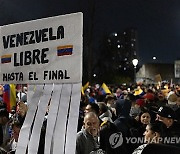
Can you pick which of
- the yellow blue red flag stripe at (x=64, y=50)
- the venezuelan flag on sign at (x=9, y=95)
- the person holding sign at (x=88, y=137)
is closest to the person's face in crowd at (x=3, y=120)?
the venezuelan flag on sign at (x=9, y=95)

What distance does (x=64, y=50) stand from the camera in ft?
9.76

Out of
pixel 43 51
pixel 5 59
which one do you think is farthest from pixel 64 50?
pixel 5 59

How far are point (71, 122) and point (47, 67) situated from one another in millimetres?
488

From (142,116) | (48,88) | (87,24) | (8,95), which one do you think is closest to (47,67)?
(48,88)

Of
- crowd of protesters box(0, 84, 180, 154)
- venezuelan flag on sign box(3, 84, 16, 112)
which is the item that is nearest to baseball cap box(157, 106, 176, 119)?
crowd of protesters box(0, 84, 180, 154)

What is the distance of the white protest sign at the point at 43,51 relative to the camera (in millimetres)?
2923

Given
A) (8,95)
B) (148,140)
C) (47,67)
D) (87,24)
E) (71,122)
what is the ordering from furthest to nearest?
1. (87,24)
2. (8,95)
3. (148,140)
4. (47,67)
5. (71,122)

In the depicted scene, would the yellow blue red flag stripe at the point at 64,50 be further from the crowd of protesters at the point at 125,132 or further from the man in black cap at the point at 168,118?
the man in black cap at the point at 168,118

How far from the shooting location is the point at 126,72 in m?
81.1

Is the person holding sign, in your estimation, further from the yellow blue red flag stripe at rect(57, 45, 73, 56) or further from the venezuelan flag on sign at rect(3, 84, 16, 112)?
the venezuelan flag on sign at rect(3, 84, 16, 112)

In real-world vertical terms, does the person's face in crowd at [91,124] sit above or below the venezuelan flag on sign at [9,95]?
below

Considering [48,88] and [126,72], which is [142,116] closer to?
[48,88]

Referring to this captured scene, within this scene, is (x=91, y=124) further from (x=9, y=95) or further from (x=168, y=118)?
(x=9, y=95)

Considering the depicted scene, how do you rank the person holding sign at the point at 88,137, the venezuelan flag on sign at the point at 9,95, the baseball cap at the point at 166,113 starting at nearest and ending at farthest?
the person holding sign at the point at 88,137 → the baseball cap at the point at 166,113 → the venezuelan flag on sign at the point at 9,95
